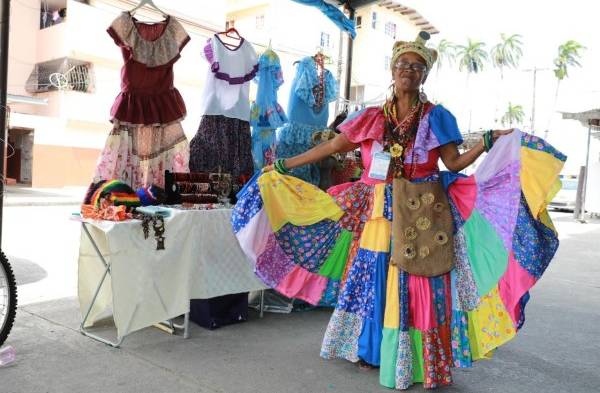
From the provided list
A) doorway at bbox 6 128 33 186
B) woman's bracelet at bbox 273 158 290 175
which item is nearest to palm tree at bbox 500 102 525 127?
doorway at bbox 6 128 33 186

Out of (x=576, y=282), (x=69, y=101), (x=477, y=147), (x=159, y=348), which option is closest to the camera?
(x=477, y=147)

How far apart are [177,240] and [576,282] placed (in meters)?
5.26

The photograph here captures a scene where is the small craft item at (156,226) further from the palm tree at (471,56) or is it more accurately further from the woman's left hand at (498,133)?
the palm tree at (471,56)

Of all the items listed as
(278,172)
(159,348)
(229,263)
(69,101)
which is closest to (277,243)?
(278,172)

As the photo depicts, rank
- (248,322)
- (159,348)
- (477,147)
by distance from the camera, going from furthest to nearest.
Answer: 1. (248,322)
2. (159,348)
3. (477,147)

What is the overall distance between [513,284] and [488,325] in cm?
26

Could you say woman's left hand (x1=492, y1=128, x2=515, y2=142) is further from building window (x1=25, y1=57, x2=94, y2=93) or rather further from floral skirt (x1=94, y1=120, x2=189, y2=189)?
building window (x1=25, y1=57, x2=94, y2=93)

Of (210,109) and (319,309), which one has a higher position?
(210,109)

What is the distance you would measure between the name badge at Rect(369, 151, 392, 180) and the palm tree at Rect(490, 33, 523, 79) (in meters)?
50.7

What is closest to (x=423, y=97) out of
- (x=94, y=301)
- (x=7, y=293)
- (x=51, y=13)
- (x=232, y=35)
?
(x=232, y=35)

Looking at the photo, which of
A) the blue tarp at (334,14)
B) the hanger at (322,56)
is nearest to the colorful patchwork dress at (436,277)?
the hanger at (322,56)

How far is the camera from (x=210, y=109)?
4.21 m

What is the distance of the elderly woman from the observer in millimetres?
2756

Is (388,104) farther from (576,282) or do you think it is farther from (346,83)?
(576,282)
